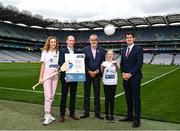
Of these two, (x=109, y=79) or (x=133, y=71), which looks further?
(x=109, y=79)

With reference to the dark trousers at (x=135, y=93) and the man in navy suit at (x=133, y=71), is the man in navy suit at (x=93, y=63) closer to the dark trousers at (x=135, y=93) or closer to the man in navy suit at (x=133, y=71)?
the man in navy suit at (x=133, y=71)

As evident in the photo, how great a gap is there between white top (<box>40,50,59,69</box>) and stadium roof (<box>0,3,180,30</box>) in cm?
7723

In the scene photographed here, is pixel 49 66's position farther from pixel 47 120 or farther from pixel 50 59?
pixel 47 120

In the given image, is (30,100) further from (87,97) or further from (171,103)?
(171,103)

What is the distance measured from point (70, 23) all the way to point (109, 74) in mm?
95898

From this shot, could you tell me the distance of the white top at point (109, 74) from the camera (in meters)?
8.41

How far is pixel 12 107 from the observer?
31.8 feet

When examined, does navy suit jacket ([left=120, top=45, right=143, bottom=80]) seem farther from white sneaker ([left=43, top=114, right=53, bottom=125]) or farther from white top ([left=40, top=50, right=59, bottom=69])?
white sneaker ([left=43, top=114, right=53, bottom=125])

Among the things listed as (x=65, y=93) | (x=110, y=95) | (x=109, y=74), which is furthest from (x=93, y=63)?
(x=65, y=93)

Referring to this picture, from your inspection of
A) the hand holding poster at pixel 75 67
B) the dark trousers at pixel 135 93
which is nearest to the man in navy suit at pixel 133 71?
the dark trousers at pixel 135 93

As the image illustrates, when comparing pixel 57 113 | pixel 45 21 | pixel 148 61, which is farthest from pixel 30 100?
pixel 45 21

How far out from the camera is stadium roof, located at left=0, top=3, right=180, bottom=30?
85.4 m

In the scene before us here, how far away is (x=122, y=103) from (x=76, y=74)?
367cm

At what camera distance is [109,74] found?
8.48 metres
